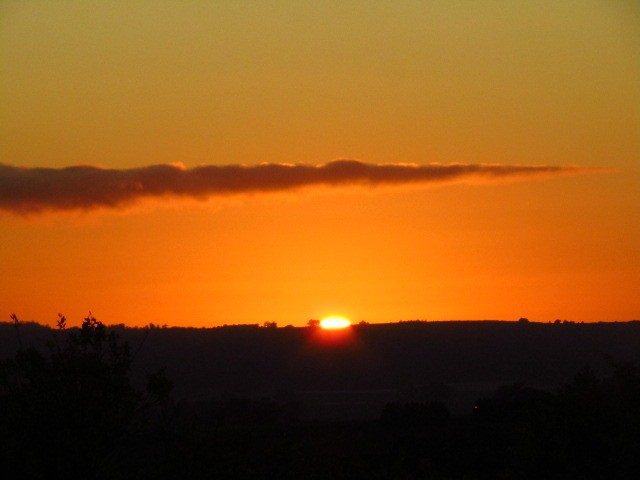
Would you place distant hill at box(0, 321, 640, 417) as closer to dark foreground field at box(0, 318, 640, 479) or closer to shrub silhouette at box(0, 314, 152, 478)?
dark foreground field at box(0, 318, 640, 479)

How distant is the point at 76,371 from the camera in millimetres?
20641

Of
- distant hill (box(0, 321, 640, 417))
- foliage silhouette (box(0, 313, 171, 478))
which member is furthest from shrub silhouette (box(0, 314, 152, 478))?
distant hill (box(0, 321, 640, 417))

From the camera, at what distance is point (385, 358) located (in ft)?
436

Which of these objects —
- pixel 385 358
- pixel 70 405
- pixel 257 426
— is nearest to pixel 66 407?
pixel 70 405

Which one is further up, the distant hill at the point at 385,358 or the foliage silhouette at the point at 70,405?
the foliage silhouette at the point at 70,405

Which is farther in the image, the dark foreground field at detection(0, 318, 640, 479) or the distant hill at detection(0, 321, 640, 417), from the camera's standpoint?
the distant hill at detection(0, 321, 640, 417)

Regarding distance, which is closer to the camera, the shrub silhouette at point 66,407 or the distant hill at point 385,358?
the shrub silhouette at point 66,407

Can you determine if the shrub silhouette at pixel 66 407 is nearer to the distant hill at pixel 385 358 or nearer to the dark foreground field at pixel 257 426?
the dark foreground field at pixel 257 426

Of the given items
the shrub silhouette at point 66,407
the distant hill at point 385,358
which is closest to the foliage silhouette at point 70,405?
the shrub silhouette at point 66,407

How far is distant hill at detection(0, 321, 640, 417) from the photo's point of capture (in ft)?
372

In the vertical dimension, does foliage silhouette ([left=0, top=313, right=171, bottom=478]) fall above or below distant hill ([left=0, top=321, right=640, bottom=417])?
above

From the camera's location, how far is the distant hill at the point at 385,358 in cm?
11350

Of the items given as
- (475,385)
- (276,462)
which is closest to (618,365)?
(276,462)

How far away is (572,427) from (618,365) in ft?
17.0
